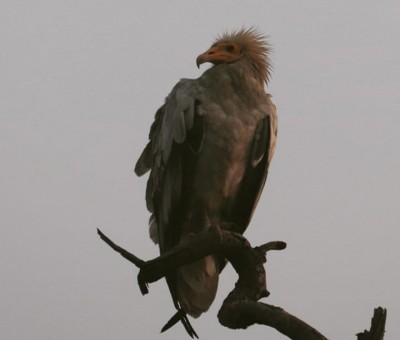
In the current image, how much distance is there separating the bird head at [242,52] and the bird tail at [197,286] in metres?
1.58

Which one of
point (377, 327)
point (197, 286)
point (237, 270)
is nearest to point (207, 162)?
point (197, 286)

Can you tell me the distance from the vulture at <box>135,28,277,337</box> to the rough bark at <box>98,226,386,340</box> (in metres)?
1.16

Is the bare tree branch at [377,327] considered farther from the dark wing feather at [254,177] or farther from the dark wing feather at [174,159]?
the dark wing feather at [254,177]

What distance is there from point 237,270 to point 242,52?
→ 255cm

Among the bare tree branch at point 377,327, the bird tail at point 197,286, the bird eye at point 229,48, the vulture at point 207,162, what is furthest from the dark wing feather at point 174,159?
the bare tree branch at point 377,327

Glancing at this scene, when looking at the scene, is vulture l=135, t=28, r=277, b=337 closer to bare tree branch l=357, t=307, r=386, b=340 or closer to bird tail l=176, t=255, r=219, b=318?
bird tail l=176, t=255, r=219, b=318

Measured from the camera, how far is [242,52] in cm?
761

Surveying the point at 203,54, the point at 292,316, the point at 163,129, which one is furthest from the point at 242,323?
the point at 203,54

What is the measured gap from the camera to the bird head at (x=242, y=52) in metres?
7.42

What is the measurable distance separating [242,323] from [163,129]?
253 cm

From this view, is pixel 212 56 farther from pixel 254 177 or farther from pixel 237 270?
pixel 237 270

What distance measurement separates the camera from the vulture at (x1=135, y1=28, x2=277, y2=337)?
6.89 metres

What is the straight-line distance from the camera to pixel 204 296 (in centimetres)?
695

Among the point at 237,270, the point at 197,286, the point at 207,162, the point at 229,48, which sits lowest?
the point at 237,270
